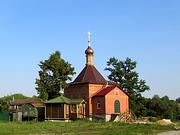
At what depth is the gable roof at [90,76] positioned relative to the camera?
197ft

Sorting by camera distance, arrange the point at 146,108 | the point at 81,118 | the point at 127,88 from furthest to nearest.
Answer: the point at 146,108 < the point at 127,88 < the point at 81,118

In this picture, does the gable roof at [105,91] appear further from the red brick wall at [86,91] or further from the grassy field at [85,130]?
the grassy field at [85,130]

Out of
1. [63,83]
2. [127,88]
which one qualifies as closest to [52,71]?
[63,83]

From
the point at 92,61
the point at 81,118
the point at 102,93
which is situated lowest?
the point at 81,118

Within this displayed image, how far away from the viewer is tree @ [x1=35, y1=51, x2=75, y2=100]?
188 feet

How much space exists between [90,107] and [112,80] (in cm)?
1279

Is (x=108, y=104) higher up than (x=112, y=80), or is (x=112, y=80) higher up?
(x=112, y=80)

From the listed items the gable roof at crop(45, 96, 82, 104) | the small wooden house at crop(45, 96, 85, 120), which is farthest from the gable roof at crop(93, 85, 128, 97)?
the gable roof at crop(45, 96, 82, 104)

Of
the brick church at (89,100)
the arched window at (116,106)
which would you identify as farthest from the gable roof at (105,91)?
the arched window at (116,106)

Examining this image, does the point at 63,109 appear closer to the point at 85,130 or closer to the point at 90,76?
the point at 90,76

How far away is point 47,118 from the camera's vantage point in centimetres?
5769

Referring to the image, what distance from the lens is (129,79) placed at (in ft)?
226

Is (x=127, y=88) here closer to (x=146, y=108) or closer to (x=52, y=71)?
(x=146, y=108)

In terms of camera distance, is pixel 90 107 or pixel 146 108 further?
pixel 146 108
